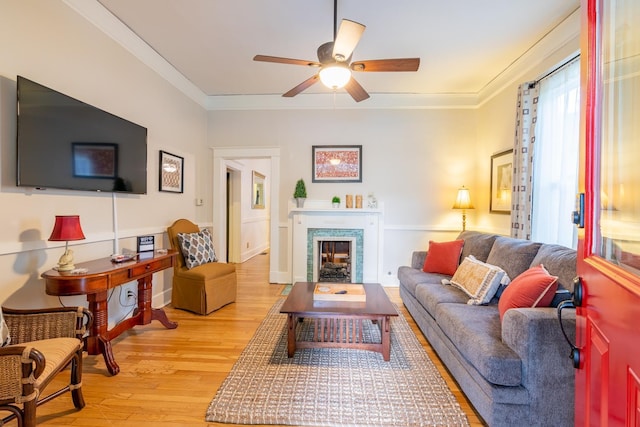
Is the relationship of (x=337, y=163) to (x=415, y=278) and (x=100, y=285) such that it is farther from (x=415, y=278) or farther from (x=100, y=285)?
(x=100, y=285)

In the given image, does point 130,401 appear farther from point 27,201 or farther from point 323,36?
point 323,36

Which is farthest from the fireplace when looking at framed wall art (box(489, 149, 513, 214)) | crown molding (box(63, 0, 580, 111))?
crown molding (box(63, 0, 580, 111))

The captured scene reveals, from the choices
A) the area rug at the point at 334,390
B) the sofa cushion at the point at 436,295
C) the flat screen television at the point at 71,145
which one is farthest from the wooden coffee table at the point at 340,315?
the flat screen television at the point at 71,145

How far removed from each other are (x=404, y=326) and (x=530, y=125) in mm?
2407

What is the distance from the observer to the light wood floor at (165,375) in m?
1.66

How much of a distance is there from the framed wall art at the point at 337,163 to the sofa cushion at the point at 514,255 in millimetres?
2213

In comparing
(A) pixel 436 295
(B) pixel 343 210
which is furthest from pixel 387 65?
(B) pixel 343 210

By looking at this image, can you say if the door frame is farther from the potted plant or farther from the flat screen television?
the flat screen television

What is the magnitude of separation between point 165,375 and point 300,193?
2.79 m

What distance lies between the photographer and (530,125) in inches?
115

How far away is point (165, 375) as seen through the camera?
2049mm

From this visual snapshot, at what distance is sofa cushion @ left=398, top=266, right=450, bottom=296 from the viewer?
2939 mm

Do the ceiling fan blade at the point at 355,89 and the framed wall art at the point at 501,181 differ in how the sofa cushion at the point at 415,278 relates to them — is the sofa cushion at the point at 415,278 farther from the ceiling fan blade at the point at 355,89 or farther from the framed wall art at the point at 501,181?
the ceiling fan blade at the point at 355,89

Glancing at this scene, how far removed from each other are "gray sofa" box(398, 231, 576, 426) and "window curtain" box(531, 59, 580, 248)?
2.37 ft
